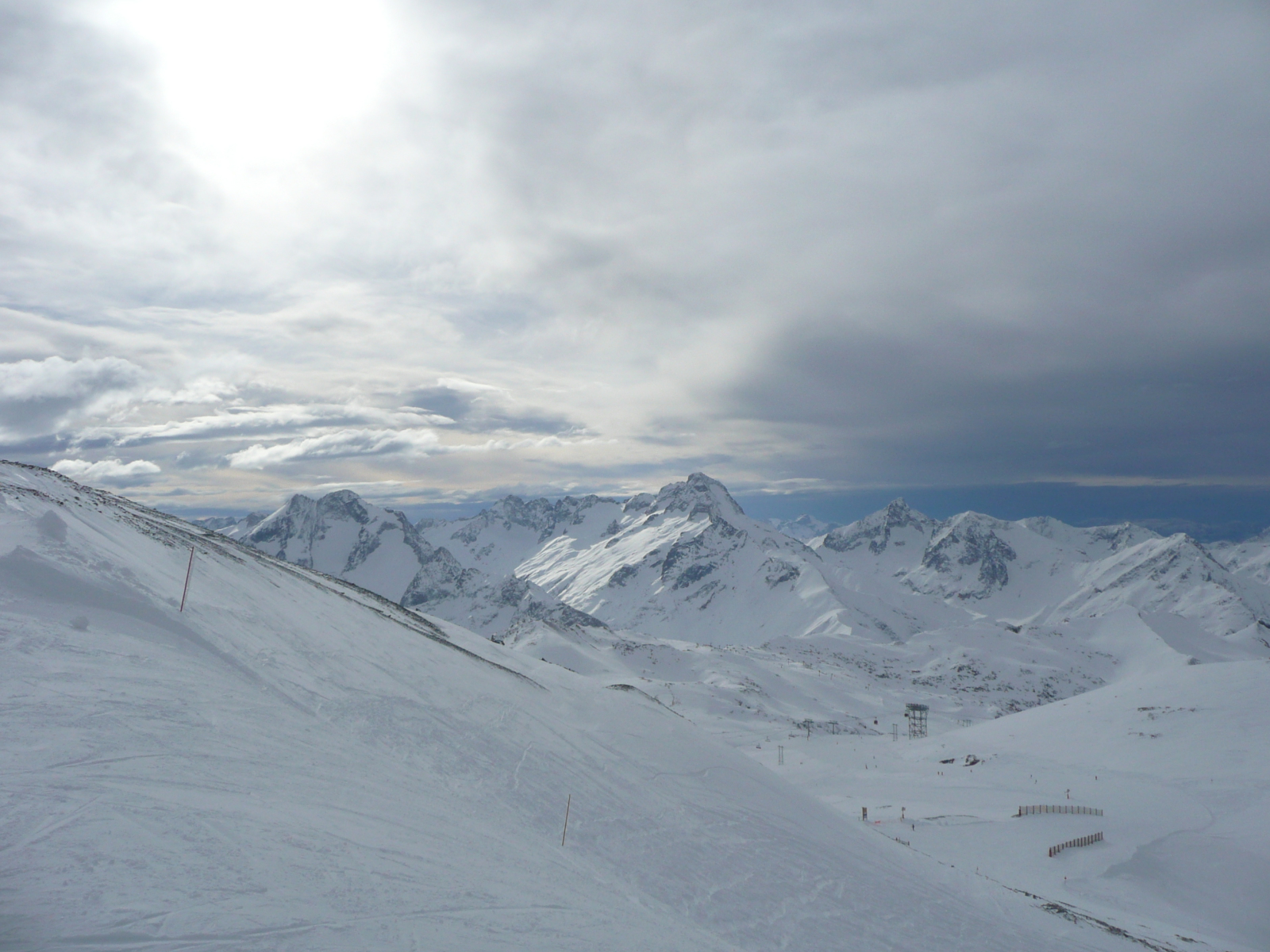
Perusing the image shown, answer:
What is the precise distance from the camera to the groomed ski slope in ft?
27.4

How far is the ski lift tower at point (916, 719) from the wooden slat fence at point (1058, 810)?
4218 centimetres

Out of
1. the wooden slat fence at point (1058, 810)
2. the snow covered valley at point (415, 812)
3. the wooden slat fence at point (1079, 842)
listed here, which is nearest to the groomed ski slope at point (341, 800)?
the snow covered valley at point (415, 812)

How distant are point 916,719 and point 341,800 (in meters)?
85.7

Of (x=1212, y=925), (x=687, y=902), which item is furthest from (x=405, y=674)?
(x=1212, y=925)

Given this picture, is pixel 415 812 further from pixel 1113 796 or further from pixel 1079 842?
pixel 1113 796

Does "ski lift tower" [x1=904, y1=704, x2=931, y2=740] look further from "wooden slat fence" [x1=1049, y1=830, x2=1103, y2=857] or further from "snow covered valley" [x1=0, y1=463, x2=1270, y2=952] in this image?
"wooden slat fence" [x1=1049, y1=830, x2=1103, y2=857]

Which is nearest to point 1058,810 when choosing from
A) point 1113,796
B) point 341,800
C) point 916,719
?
point 1113,796

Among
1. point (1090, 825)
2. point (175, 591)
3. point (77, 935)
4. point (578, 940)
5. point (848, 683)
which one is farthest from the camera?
point (848, 683)

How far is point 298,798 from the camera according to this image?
442 inches

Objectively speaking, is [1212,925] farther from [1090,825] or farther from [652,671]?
[652,671]

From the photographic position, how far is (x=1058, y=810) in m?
37.7

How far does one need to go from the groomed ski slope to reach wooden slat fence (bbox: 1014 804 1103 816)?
17.4m

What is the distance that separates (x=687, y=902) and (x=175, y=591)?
50.1 ft

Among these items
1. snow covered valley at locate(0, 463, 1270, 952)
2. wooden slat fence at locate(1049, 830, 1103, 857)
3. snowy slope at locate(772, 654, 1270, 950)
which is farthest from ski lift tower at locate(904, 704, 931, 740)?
wooden slat fence at locate(1049, 830, 1103, 857)
